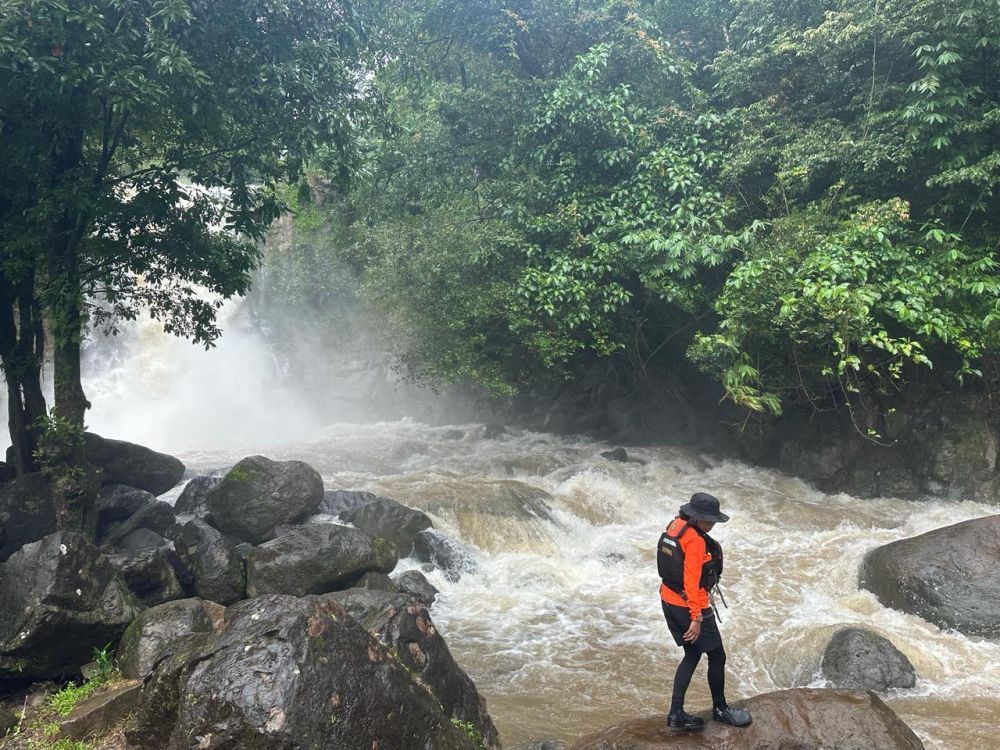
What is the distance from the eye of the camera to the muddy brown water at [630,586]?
22.0ft

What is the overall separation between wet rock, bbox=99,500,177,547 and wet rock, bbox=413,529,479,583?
3476 mm

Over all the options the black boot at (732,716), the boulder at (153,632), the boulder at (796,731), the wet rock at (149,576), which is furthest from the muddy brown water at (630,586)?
the wet rock at (149,576)

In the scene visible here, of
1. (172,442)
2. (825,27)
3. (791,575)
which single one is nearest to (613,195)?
(825,27)

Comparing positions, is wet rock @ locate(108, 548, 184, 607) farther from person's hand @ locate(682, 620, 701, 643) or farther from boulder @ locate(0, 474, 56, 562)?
person's hand @ locate(682, 620, 701, 643)

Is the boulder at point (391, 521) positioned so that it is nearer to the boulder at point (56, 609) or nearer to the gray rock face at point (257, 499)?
the gray rock face at point (257, 499)

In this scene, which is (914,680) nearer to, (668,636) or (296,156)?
(668,636)

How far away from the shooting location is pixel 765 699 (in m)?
4.91

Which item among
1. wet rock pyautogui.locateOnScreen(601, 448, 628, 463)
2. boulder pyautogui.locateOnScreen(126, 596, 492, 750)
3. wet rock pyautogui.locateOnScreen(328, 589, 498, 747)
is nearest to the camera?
boulder pyautogui.locateOnScreen(126, 596, 492, 750)

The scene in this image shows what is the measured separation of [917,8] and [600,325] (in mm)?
6454

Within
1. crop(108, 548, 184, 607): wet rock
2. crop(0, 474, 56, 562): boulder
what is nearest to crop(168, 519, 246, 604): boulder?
crop(108, 548, 184, 607): wet rock

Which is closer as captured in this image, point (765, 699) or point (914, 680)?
point (765, 699)

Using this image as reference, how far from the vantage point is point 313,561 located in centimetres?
839

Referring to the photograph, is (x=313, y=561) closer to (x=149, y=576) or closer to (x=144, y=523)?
(x=149, y=576)

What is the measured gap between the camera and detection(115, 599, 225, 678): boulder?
19.3ft
